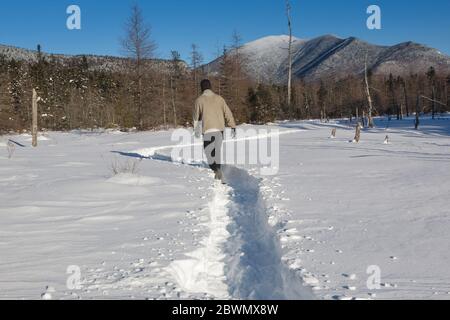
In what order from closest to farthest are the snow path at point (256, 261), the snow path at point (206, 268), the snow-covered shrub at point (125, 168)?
the snow path at point (256, 261)
the snow path at point (206, 268)
the snow-covered shrub at point (125, 168)

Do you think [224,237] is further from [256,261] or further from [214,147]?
[214,147]

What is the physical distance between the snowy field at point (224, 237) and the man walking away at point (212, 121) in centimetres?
71

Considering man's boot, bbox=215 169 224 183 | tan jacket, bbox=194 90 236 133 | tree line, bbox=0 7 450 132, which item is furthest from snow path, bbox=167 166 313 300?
tree line, bbox=0 7 450 132

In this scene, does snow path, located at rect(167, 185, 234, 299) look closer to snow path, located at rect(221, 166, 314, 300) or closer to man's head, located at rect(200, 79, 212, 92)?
snow path, located at rect(221, 166, 314, 300)

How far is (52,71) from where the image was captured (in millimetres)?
76062

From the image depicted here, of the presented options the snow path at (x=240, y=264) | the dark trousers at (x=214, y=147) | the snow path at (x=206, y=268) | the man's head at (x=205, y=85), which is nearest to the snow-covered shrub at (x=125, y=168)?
→ the dark trousers at (x=214, y=147)

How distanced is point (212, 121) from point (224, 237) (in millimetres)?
4393

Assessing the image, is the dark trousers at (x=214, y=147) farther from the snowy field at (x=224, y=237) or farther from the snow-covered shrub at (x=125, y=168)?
the snow-covered shrub at (x=125, y=168)

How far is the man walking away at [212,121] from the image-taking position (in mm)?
9031

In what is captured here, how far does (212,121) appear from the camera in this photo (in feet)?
29.7
